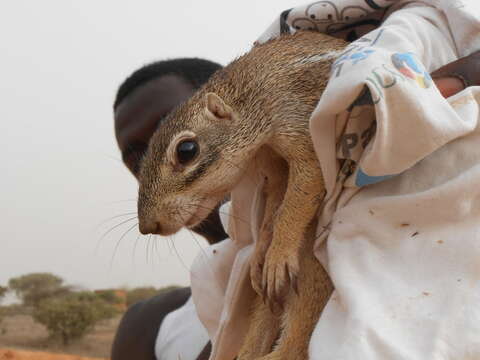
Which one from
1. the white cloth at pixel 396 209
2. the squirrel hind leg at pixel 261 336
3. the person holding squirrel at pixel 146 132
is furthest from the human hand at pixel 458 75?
the person holding squirrel at pixel 146 132

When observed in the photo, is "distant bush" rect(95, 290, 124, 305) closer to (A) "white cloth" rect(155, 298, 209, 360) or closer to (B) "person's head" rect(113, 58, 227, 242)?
(A) "white cloth" rect(155, 298, 209, 360)

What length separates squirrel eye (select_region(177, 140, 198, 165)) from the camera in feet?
3.55

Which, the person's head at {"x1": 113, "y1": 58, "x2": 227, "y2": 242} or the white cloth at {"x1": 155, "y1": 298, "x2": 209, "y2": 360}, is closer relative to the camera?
the white cloth at {"x1": 155, "y1": 298, "x2": 209, "y2": 360}

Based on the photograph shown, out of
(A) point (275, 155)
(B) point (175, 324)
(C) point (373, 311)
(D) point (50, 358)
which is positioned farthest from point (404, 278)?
(D) point (50, 358)

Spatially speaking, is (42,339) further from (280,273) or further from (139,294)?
(280,273)

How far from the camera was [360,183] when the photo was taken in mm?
912

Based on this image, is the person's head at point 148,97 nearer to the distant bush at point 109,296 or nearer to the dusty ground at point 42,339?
the dusty ground at point 42,339

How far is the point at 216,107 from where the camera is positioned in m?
1.13

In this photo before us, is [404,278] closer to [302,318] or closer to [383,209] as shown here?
[383,209]

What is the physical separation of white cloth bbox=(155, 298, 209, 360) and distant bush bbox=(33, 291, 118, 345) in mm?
12084

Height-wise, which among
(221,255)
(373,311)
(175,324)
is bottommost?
(175,324)

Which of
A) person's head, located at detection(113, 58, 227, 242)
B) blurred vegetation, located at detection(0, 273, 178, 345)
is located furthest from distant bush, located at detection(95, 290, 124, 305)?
person's head, located at detection(113, 58, 227, 242)

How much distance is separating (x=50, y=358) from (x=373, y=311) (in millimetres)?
12108

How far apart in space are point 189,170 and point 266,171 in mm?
216
